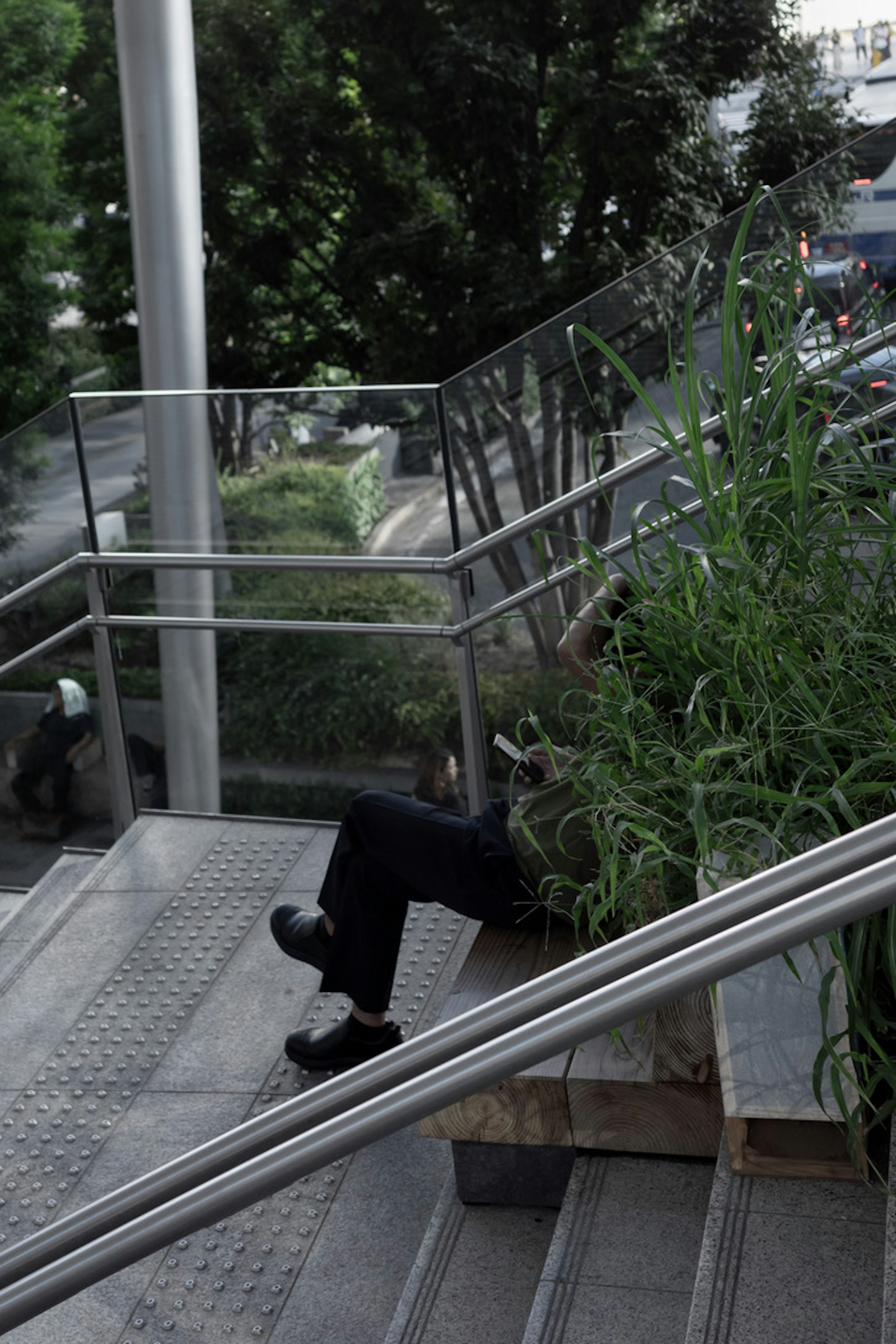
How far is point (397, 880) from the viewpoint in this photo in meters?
2.54

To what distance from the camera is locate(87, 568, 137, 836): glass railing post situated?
3.97 m

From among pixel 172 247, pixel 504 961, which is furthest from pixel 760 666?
pixel 172 247

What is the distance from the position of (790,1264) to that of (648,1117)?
377 mm

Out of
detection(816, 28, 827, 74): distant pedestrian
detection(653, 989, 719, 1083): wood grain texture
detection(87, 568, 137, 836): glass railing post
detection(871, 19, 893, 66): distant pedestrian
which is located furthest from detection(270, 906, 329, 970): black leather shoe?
detection(871, 19, 893, 66): distant pedestrian

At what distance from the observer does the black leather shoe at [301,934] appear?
110 inches

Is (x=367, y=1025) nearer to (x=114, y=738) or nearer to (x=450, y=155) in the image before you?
(x=114, y=738)

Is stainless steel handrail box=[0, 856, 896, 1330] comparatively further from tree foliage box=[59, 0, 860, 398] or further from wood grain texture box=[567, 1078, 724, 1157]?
tree foliage box=[59, 0, 860, 398]

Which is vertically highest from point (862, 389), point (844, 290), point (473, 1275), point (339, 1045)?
point (844, 290)

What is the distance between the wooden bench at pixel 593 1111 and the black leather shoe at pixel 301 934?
75 centimetres

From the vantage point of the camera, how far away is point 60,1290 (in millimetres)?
1121

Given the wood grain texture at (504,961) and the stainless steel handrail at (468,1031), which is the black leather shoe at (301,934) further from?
the stainless steel handrail at (468,1031)

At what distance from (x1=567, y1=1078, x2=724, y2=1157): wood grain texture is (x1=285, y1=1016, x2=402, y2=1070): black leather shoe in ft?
2.79

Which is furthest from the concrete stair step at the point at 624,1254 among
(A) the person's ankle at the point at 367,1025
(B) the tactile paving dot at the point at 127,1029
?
(B) the tactile paving dot at the point at 127,1029

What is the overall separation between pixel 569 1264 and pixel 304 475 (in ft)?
9.78
